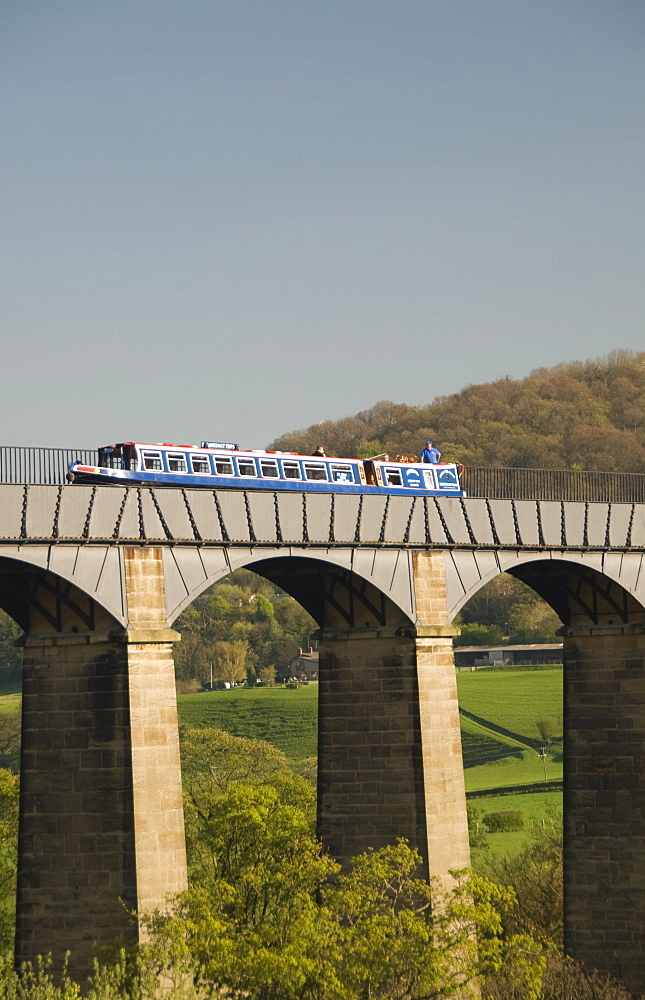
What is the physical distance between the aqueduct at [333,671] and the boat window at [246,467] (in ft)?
6.31

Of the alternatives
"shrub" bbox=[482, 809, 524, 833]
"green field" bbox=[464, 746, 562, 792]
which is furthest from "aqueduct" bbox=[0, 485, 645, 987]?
"green field" bbox=[464, 746, 562, 792]

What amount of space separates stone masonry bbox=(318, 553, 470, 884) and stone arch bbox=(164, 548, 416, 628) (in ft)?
1.45

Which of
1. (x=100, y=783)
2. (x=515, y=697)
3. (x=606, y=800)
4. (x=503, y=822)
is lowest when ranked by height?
(x=503, y=822)

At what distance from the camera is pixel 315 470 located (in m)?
46.4

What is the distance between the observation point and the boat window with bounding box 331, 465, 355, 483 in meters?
46.7

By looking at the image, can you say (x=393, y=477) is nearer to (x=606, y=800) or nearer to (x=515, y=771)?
(x=606, y=800)

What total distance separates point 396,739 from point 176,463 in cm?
985

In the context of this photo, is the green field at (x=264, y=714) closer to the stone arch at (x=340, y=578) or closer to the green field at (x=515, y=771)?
the green field at (x=515, y=771)

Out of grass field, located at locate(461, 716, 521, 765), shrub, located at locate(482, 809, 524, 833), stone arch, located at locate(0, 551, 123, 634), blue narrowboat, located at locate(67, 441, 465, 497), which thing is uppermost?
blue narrowboat, located at locate(67, 441, 465, 497)

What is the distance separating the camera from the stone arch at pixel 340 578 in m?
42.2

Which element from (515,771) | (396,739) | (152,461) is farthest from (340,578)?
(515,771)

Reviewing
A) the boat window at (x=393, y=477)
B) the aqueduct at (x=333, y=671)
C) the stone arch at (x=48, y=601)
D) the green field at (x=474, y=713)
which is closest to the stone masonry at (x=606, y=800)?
the aqueduct at (x=333, y=671)

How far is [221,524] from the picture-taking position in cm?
4147

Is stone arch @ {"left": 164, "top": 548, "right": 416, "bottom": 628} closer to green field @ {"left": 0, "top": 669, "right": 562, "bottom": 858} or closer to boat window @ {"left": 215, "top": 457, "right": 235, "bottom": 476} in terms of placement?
boat window @ {"left": 215, "top": 457, "right": 235, "bottom": 476}
